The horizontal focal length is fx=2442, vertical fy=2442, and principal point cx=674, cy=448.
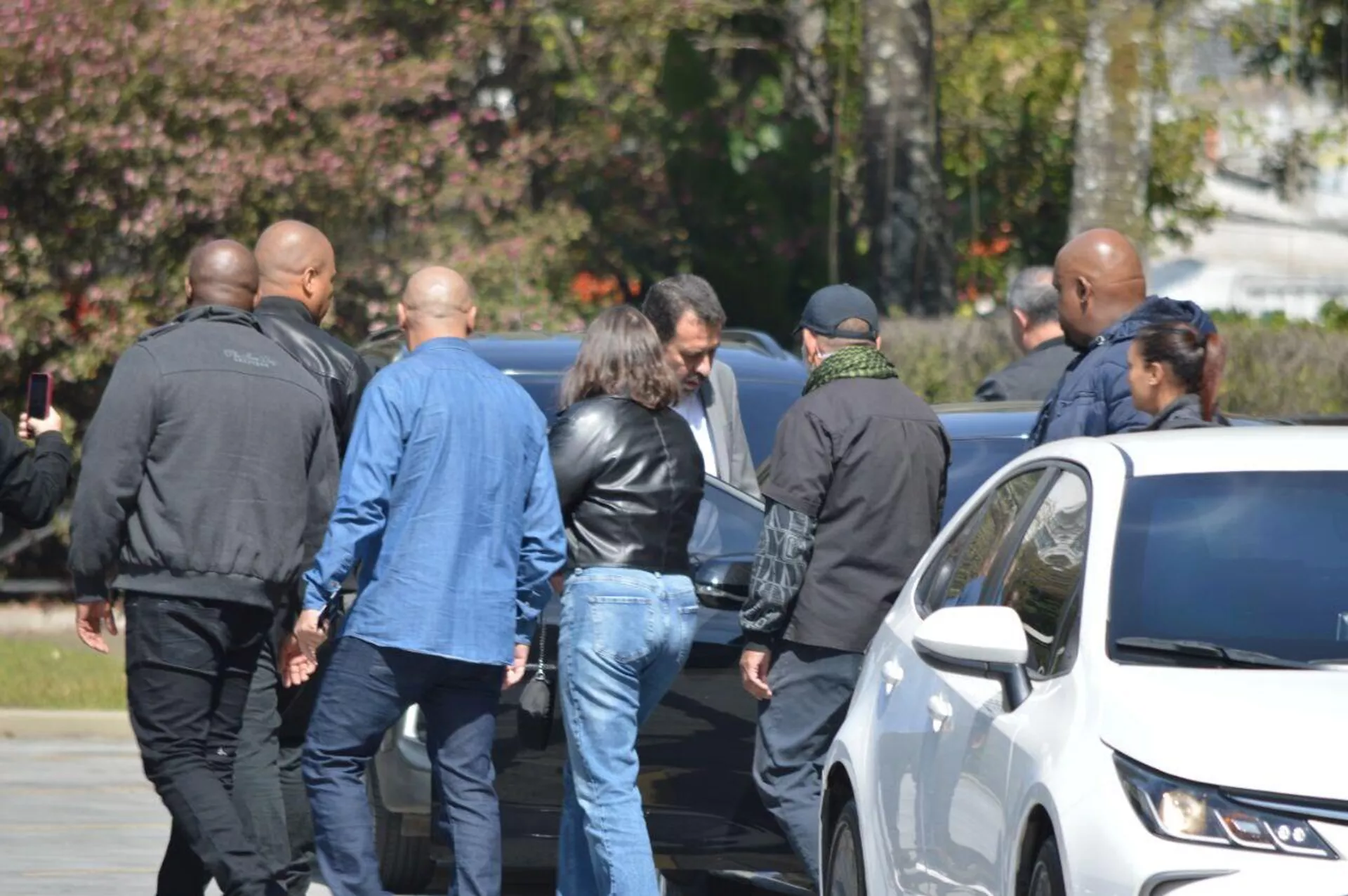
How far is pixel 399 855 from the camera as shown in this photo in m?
7.67

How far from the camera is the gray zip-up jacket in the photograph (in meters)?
6.12

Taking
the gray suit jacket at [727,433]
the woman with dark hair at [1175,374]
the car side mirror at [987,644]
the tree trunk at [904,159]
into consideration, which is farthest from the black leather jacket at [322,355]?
the tree trunk at [904,159]

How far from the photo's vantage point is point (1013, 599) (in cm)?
507

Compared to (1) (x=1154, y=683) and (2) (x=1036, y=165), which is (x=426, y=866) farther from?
(2) (x=1036, y=165)

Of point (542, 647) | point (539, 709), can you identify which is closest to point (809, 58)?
point (542, 647)

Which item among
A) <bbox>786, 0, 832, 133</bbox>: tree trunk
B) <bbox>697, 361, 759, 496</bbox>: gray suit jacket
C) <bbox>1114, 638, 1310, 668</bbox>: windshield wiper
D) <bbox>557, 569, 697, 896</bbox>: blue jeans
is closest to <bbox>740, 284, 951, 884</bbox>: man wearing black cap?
<bbox>557, 569, 697, 896</bbox>: blue jeans

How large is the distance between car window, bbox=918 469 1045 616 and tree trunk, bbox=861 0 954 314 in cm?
1083

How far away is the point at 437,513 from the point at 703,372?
2.07m

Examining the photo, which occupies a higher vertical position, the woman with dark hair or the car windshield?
the woman with dark hair

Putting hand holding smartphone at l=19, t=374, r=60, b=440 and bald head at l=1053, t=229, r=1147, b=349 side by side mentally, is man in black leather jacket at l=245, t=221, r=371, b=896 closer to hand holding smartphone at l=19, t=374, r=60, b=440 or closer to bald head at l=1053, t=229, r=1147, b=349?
hand holding smartphone at l=19, t=374, r=60, b=440

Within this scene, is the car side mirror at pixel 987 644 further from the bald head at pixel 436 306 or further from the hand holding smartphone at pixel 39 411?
the hand holding smartphone at pixel 39 411

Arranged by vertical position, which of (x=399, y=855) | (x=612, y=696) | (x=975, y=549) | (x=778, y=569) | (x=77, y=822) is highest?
(x=975, y=549)

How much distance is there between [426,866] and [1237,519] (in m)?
3.61

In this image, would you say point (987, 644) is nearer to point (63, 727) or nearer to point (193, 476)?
point (193, 476)
